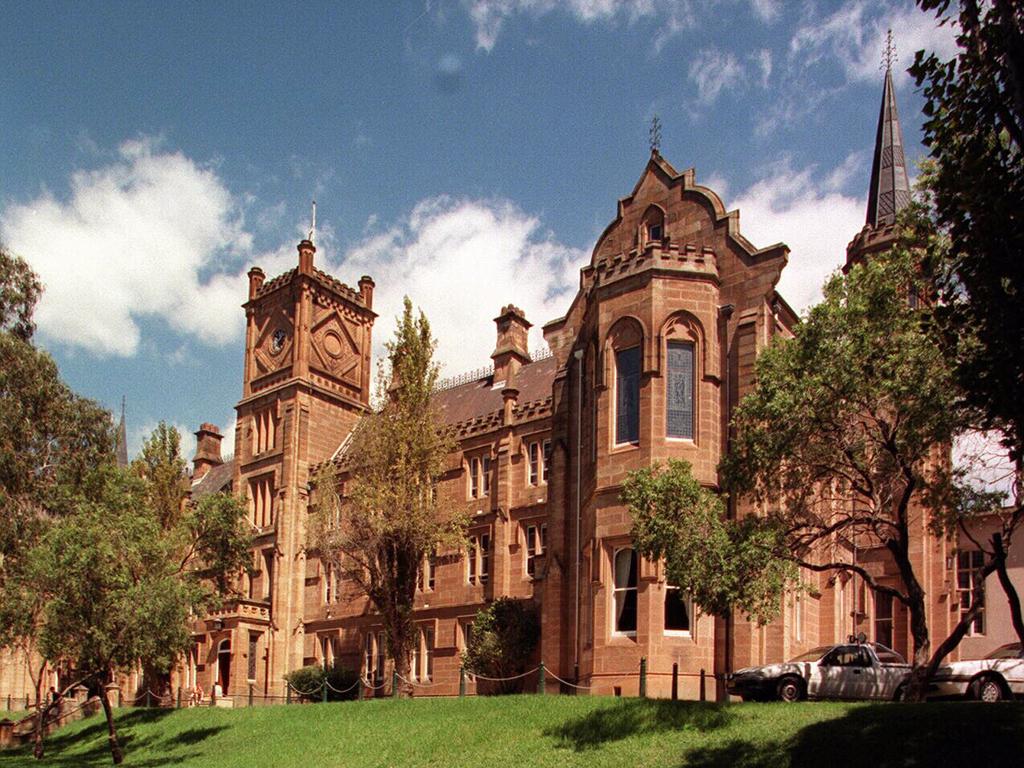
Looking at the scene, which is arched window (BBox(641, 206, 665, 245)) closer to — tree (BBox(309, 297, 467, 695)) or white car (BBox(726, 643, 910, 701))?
tree (BBox(309, 297, 467, 695))

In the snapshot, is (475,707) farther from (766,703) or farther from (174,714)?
(174,714)

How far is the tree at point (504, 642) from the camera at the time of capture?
35.8m

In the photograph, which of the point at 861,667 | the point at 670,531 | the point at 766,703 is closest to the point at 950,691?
the point at 861,667

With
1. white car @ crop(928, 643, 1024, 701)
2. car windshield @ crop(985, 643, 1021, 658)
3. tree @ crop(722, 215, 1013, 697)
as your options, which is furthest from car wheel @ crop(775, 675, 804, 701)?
car windshield @ crop(985, 643, 1021, 658)

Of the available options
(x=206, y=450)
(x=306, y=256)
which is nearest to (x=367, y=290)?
(x=306, y=256)

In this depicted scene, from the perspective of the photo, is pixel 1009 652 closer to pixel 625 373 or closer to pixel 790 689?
pixel 790 689

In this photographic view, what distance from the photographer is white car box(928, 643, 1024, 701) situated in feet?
66.2

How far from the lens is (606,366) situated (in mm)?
29969

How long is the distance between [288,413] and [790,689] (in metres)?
35.2

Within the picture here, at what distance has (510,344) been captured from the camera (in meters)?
49.5

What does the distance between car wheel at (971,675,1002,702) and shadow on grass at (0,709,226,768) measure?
19.9 metres

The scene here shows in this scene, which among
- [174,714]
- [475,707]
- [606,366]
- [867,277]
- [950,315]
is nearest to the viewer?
[950,315]

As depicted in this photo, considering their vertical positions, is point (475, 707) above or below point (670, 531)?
below

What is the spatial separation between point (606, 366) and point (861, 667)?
10.9 metres
